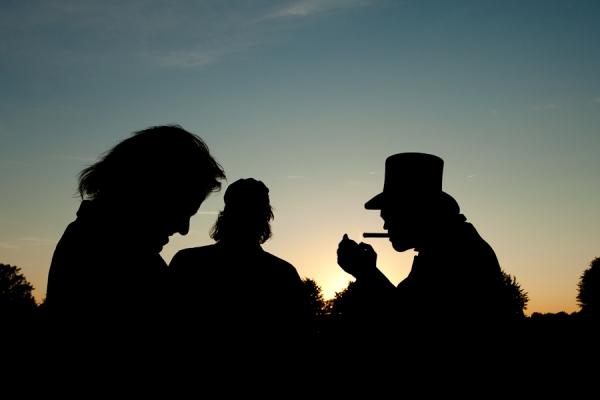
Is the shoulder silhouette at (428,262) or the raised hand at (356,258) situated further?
the raised hand at (356,258)

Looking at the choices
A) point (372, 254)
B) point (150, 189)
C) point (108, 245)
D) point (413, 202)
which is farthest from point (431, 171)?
point (108, 245)

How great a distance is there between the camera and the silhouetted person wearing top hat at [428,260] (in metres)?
3.29

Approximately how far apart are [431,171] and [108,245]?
289 centimetres

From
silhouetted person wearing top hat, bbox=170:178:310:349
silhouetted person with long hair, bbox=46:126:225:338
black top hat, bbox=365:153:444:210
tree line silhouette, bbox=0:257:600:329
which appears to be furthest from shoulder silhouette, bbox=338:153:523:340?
tree line silhouette, bbox=0:257:600:329

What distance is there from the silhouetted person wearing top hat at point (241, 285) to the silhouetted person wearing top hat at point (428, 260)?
679 mm

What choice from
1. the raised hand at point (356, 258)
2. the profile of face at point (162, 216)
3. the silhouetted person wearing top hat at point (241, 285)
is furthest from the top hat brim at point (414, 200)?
the profile of face at point (162, 216)

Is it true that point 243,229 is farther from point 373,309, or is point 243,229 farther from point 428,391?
point 428,391

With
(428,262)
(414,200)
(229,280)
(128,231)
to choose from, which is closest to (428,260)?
(428,262)

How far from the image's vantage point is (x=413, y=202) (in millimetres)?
4098

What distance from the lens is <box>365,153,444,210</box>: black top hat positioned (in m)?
4.12

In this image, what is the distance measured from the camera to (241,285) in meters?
4.62

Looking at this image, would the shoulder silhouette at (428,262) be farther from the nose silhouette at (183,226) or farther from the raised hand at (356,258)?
the nose silhouette at (183,226)

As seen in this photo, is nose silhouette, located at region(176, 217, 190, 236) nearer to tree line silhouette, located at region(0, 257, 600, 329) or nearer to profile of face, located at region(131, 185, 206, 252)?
profile of face, located at region(131, 185, 206, 252)

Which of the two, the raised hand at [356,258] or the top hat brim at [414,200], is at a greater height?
the top hat brim at [414,200]
